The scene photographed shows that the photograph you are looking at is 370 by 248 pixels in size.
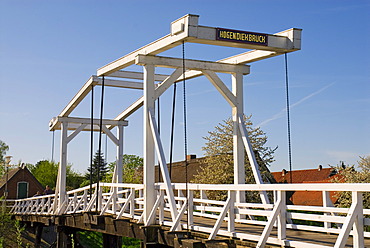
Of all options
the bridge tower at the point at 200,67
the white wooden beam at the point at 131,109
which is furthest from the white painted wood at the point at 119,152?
the bridge tower at the point at 200,67

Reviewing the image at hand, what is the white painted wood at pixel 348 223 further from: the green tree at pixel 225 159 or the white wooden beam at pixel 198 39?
the green tree at pixel 225 159

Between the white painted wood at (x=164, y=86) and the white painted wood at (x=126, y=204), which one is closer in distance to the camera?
the white painted wood at (x=164, y=86)

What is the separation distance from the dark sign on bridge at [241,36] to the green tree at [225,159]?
1335cm

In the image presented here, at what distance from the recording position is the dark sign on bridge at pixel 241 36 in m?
10.1

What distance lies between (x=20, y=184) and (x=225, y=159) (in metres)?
21.9

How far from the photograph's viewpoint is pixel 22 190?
136 ft

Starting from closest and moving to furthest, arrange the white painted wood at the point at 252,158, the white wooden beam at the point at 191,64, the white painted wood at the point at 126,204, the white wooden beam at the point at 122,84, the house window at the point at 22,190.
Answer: the white painted wood at the point at 252,158 → the white wooden beam at the point at 191,64 → the white painted wood at the point at 126,204 → the white wooden beam at the point at 122,84 → the house window at the point at 22,190

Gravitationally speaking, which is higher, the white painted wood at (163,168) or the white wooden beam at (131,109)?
the white wooden beam at (131,109)

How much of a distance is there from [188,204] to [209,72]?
11.5 feet

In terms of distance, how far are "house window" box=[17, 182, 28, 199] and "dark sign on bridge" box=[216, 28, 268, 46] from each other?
113 feet

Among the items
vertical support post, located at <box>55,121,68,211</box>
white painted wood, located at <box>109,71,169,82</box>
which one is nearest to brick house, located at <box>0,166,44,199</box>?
vertical support post, located at <box>55,121,68,211</box>

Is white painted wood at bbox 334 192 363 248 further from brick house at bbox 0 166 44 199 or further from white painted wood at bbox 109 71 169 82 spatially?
brick house at bbox 0 166 44 199

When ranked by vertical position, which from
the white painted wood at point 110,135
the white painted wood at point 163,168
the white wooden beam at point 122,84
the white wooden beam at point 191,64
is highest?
the white wooden beam at point 122,84

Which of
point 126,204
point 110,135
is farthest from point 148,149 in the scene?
point 110,135
